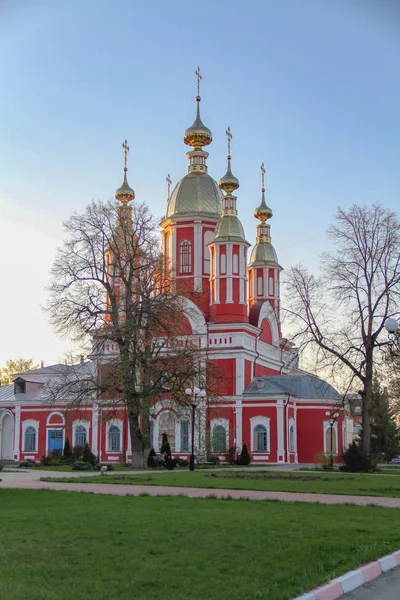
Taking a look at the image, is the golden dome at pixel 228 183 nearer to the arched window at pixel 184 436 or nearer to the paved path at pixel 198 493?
the arched window at pixel 184 436

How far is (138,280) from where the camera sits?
113ft

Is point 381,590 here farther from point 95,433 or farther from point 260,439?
point 95,433

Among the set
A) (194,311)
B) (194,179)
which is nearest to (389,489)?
(194,311)

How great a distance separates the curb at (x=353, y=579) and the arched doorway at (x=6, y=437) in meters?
44.1

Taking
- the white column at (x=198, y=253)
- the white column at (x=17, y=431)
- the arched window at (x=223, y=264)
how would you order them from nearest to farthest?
the arched window at (x=223, y=264) < the white column at (x=17, y=431) < the white column at (x=198, y=253)

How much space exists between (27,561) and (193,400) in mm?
24901

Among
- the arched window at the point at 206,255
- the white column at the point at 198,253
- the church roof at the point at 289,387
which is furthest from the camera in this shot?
the arched window at the point at 206,255

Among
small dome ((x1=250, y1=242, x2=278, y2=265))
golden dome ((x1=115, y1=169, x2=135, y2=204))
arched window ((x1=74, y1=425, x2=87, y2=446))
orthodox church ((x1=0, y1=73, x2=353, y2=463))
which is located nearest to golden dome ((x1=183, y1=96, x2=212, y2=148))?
orthodox church ((x1=0, y1=73, x2=353, y2=463))

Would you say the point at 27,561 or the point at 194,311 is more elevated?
the point at 194,311

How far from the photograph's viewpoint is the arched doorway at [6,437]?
165ft

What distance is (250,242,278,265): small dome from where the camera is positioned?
56344 mm

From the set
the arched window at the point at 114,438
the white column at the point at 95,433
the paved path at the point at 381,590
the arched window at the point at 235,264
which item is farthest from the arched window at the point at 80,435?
the paved path at the point at 381,590

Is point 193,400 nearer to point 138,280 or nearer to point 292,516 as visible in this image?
point 138,280

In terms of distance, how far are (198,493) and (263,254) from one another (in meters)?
40.1
